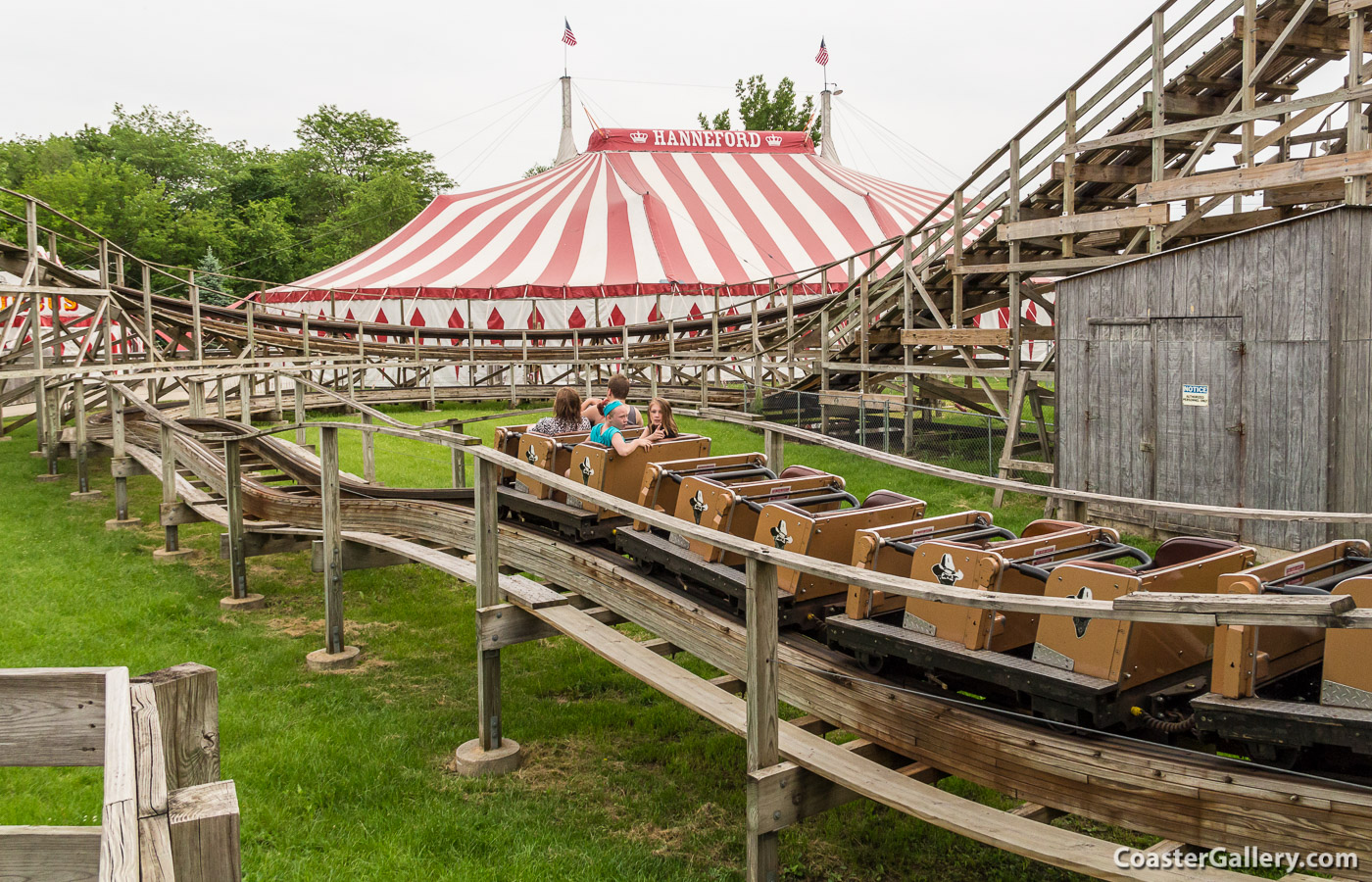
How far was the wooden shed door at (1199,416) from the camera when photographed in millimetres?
8352

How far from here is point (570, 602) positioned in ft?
18.3

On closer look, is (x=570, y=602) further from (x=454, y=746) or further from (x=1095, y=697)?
(x=1095, y=697)

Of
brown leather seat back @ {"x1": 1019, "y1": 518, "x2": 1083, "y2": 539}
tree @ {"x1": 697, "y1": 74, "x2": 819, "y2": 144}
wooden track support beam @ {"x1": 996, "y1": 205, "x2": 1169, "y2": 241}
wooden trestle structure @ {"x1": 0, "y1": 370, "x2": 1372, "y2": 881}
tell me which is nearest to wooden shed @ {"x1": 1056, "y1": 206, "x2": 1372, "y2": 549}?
wooden track support beam @ {"x1": 996, "y1": 205, "x2": 1169, "y2": 241}

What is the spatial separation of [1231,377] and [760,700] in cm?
658

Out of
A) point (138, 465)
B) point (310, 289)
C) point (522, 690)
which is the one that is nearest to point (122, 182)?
point (310, 289)

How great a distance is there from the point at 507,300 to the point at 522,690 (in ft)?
62.0

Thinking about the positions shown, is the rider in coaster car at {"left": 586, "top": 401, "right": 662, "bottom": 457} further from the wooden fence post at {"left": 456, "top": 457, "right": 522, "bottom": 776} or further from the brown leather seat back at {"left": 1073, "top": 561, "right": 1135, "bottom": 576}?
the brown leather seat back at {"left": 1073, "top": 561, "right": 1135, "bottom": 576}

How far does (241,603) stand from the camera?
7.94 m

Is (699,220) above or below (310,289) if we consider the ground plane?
above

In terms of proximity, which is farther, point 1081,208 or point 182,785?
point 1081,208

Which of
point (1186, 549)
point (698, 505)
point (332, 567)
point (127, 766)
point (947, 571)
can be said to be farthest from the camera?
point (332, 567)

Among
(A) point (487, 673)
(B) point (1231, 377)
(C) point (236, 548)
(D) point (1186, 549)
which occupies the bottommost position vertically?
(A) point (487, 673)

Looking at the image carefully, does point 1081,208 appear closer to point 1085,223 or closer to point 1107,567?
point 1085,223

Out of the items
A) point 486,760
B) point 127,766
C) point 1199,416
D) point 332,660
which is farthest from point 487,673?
point 1199,416
